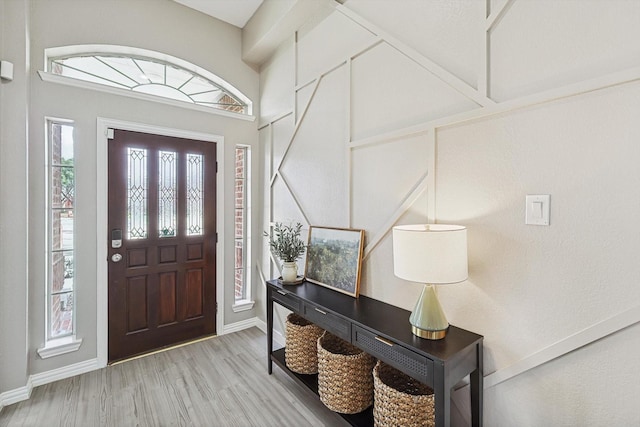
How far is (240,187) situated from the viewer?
353cm

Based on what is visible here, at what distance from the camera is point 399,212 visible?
1861mm

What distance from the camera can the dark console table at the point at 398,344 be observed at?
1.29 meters

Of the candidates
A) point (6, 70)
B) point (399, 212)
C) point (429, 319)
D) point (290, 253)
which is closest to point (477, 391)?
point (429, 319)

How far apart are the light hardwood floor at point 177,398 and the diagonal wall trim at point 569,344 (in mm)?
1029

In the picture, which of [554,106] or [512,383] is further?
[512,383]

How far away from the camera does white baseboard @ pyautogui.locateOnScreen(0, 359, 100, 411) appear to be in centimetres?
211

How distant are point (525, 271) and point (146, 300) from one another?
309 centimetres

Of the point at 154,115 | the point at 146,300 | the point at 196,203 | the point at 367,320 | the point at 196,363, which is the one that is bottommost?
the point at 196,363

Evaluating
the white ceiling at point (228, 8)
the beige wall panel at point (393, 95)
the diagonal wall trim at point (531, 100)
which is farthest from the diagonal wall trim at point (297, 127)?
the white ceiling at point (228, 8)

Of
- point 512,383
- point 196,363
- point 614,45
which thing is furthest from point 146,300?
point 614,45

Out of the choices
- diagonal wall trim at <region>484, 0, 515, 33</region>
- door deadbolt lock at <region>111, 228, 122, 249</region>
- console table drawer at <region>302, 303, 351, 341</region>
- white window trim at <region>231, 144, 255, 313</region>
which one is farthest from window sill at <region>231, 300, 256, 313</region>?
diagonal wall trim at <region>484, 0, 515, 33</region>

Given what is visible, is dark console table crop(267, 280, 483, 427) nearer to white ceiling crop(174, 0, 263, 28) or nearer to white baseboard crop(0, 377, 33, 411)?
white baseboard crop(0, 377, 33, 411)

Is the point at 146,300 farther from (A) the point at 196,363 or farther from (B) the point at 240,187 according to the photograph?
(B) the point at 240,187

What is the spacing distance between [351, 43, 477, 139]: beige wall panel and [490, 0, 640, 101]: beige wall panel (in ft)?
0.76
